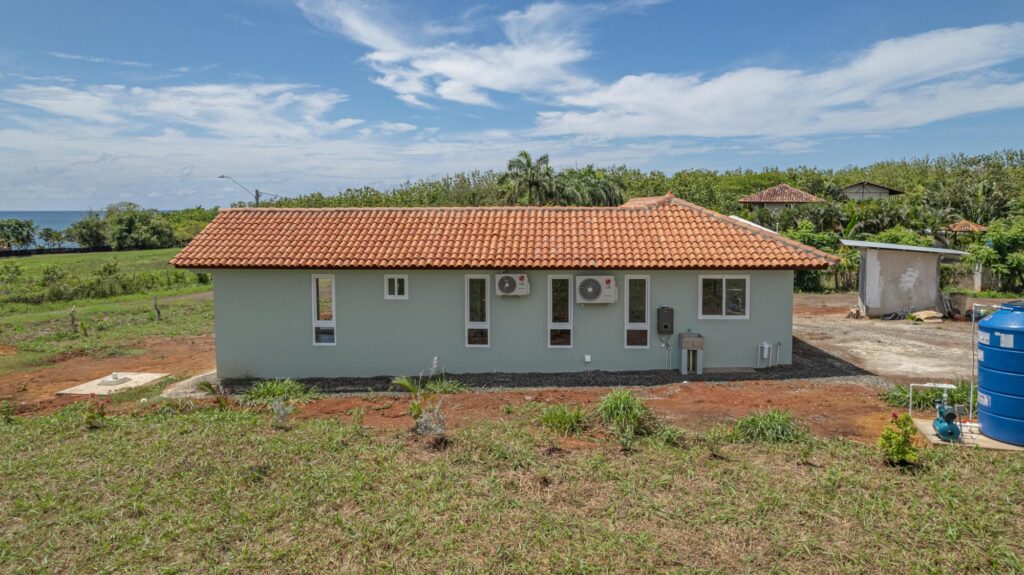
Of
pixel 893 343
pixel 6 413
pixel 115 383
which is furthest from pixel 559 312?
pixel 6 413

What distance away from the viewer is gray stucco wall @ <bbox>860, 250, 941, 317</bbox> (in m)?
22.5

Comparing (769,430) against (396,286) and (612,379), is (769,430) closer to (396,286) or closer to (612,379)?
(612,379)

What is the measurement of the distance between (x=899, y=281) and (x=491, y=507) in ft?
68.2

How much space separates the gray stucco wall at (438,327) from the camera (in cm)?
1428

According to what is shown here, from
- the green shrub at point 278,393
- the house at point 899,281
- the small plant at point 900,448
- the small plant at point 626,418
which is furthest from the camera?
the house at point 899,281

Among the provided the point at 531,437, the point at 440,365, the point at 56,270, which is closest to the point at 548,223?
the point at 440,365

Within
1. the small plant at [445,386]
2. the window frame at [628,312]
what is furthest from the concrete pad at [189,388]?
the window frame at [628,312]

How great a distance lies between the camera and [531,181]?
4388cm

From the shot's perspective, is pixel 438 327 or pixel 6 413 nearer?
pixel 6 413

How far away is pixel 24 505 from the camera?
293 inches

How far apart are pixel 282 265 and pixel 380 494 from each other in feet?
25.6

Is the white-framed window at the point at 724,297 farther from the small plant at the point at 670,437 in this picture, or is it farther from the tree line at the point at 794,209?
the tree line at the point at 794,209

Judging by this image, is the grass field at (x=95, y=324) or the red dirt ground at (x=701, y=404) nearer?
the red dirt ground at (x=701, y=404)

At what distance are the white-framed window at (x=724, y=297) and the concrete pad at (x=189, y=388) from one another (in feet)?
35.6
